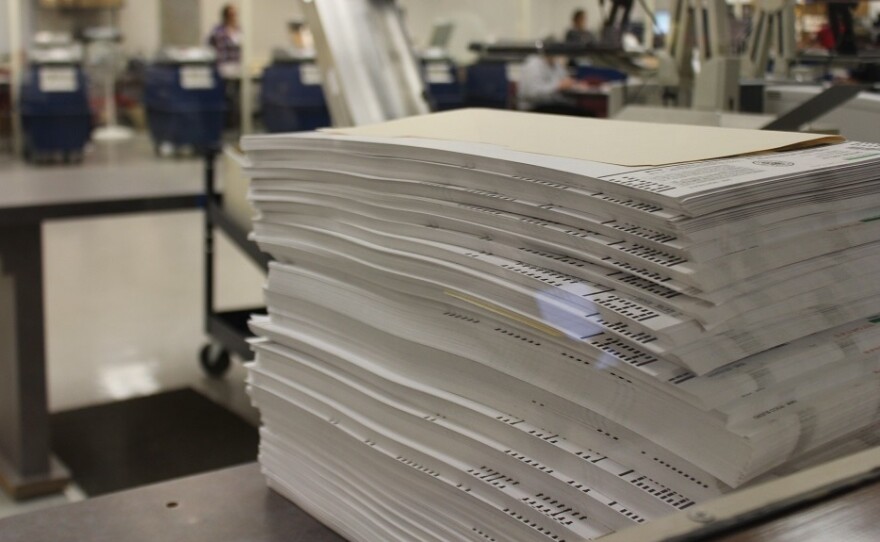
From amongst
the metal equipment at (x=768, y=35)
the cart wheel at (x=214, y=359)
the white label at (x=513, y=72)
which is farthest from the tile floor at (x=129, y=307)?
the white label at (x=513, y=72)

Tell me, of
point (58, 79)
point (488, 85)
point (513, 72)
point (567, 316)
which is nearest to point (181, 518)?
point (567, 316)

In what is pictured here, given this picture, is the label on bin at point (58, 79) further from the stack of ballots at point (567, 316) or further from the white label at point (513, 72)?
the stack of ballots at point (567, 316)

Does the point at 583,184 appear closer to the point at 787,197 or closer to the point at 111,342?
the point at 787,197

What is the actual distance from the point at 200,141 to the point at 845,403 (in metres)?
9.74

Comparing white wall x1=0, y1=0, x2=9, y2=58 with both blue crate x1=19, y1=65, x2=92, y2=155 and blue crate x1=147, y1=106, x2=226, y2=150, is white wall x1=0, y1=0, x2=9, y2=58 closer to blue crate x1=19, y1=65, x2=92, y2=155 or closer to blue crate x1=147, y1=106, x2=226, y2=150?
blue crate x1=19, y1=65, x2=92, y2=155

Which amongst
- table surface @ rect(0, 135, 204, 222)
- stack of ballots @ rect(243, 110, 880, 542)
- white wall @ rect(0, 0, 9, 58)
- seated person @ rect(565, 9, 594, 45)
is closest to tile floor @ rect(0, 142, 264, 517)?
table surface @ rect(0, 135, 204, 222)

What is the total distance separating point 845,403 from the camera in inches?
28.3

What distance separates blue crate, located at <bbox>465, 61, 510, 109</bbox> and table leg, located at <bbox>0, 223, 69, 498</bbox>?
8.31 m

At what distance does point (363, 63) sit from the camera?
2707 mm

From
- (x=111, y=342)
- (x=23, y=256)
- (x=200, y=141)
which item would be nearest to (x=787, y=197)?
(x=23, y=256)

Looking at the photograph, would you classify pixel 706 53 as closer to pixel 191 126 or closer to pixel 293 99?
pixel 293 99

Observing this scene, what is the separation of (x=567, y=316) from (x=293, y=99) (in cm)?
960

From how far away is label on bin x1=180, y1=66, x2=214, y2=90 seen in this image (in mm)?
9711

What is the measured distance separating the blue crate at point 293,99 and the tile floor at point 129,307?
300 cm
